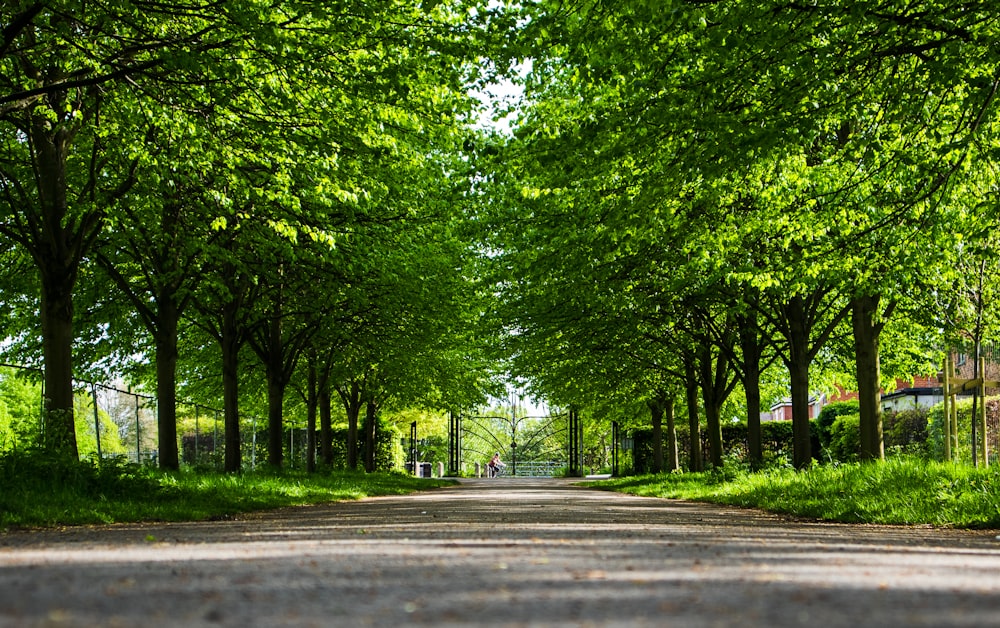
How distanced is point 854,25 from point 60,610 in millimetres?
A: 8899

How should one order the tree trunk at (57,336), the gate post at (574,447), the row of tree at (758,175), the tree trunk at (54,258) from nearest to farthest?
the row of tree at (758,175) < the tree trunk at (57,336) < the tree trunk at (54,258) < the gate post at (574,447)

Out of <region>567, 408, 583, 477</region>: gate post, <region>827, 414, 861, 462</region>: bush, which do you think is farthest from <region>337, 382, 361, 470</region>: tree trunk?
<region>567, 408, 583, 477</region>: gate post

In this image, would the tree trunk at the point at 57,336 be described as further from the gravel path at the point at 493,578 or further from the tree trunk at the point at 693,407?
the tree trunk at the point at 693,407

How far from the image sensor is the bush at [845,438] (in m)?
29.4

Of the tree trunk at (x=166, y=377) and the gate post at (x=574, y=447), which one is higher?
the tree trunk at (x=166, y=377)

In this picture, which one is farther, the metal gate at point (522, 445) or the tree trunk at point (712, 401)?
the metal gate at point (522, 445)

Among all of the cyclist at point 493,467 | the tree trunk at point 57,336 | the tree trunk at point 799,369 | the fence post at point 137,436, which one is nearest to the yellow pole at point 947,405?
the tree trunk at point 799,369

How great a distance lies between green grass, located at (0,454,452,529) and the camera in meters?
9.09

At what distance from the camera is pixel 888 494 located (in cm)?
1105

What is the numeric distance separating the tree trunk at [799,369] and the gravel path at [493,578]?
10.4 metres

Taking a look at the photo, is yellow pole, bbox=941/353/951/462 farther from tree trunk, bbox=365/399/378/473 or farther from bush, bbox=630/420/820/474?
tree trunk, bbox=365/399/378/473

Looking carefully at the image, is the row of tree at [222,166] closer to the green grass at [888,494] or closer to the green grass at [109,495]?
the green grass at [109,495]

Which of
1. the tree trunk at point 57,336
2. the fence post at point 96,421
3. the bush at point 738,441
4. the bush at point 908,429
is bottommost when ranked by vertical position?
the bush at point 738,441

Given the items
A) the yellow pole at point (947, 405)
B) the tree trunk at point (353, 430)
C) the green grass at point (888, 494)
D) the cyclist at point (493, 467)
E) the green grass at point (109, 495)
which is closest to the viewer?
the green grass at point (109, 495)
